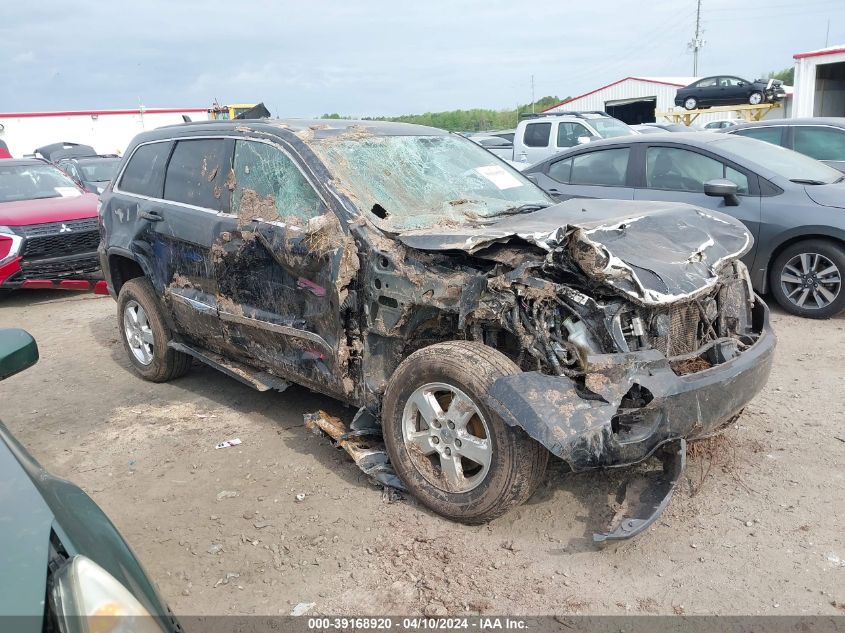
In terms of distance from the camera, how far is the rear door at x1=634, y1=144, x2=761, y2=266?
6.55 metres

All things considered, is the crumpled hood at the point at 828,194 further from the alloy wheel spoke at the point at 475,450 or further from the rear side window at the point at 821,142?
the alloy wheel spoke at the point at 475,450

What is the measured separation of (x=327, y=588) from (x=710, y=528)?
1.80 metres

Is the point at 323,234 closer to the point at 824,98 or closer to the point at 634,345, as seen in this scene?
the point at 634,345

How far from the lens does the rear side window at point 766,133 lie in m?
8.58

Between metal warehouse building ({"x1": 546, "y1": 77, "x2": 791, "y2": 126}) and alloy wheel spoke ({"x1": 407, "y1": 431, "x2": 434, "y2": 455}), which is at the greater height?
metal warehouse building ({"x1": 546, "y1": 77, "x2": 791, "y2": 126})

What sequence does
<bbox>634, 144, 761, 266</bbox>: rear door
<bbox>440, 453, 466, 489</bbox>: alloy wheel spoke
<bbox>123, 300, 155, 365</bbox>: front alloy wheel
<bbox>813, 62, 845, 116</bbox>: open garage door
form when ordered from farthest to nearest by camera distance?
1. <bbox>813, 62, 845, 116</bbox>: open garage door
2. <bbox>634, 144, 761, 266</bbox>: rear door
3. <bbox>123, 300, 155, 365</bbox>: front alloy wheel
4. <bbox>440, 453, 466, 489</bbox>: alloy wheel spoke

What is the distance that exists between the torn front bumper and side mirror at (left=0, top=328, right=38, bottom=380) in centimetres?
181

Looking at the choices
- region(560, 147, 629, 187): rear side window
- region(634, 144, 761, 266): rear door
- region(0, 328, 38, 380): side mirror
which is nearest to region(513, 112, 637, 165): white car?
region(560, 147, 629, 187): rear side window

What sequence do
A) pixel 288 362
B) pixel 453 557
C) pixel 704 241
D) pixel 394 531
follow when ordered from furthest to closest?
pixel 288 362 < pixel 704 241 < pixel 394 531 < pixel 453 557

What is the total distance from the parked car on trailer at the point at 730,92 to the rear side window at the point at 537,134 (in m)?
13.3

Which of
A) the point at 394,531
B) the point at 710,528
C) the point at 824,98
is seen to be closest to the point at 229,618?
the point at 394,531

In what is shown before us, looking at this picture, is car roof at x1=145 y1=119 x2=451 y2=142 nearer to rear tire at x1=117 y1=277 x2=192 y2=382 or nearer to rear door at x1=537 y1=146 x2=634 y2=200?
rear tire at x1=117 y1=277 x2=192 y2=382

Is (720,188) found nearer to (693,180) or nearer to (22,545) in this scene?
(693,180)

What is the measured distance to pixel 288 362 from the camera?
169 inches
